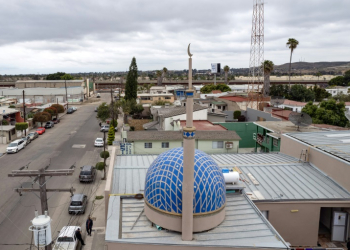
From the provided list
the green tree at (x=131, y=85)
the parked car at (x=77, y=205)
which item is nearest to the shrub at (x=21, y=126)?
the green tree at (x=131, y=85)

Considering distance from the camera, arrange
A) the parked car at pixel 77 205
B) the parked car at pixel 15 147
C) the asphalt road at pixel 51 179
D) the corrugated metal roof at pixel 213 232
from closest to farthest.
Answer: the corrugated metal roof at pixel 213 232, the asphalt road at pixel 51 179, the parked car at pixel 77 205, the parked car at pixel 15 147

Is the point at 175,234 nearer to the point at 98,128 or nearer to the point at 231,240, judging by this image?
the point at 231,240

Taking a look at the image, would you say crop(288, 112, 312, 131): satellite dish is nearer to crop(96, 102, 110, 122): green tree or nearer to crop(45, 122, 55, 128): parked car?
crop(96, 102, 110, 122): green tree

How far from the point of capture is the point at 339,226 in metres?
15.8

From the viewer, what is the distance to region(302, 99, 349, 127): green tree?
144ft

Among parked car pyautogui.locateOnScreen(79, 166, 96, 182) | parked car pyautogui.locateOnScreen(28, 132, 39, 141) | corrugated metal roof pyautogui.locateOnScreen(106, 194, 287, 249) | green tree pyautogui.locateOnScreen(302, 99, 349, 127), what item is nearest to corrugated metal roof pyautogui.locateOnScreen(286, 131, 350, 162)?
corrugated metal roof pyautogui.locateOnScreen(106, 194, 287, 249)

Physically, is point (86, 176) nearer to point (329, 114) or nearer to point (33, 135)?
point (33, 135)

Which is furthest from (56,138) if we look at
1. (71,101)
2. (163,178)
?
(71,101)

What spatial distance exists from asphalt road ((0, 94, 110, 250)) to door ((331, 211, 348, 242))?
47.1 feet

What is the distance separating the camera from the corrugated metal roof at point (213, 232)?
10523mm

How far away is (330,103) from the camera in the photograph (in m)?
45.5

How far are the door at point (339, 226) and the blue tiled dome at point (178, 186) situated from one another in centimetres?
763

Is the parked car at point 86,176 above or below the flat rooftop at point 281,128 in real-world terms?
below

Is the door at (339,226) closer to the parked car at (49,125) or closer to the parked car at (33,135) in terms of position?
the parked car at (33,135)
